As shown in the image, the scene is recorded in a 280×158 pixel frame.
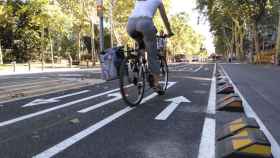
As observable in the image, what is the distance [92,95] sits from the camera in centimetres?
836

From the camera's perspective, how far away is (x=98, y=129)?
4859 millimetres

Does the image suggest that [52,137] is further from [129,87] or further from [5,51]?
[5,51]

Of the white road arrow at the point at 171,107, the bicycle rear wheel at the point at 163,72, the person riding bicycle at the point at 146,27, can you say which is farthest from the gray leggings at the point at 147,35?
the bicycle rear wheel at the point at 163,72

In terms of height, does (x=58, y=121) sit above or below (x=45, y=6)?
below

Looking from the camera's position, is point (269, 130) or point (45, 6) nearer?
point (269, 130)

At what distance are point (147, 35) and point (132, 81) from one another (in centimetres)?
80

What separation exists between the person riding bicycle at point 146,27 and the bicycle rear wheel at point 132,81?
1.02ft

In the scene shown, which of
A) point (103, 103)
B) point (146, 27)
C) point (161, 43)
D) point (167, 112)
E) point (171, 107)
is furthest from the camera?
point (161, 43)

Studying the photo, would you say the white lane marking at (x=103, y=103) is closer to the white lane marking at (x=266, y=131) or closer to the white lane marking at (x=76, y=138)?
the white lane marking at (x=76, y=138)

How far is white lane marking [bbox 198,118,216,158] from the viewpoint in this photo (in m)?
3.80

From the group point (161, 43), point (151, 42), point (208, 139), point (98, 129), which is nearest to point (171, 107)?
point (151, 42)

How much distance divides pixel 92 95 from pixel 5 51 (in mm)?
53031

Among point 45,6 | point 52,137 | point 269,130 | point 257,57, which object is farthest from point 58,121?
point 257,57

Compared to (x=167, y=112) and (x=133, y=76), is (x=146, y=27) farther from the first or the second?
(x=167, y=112)
